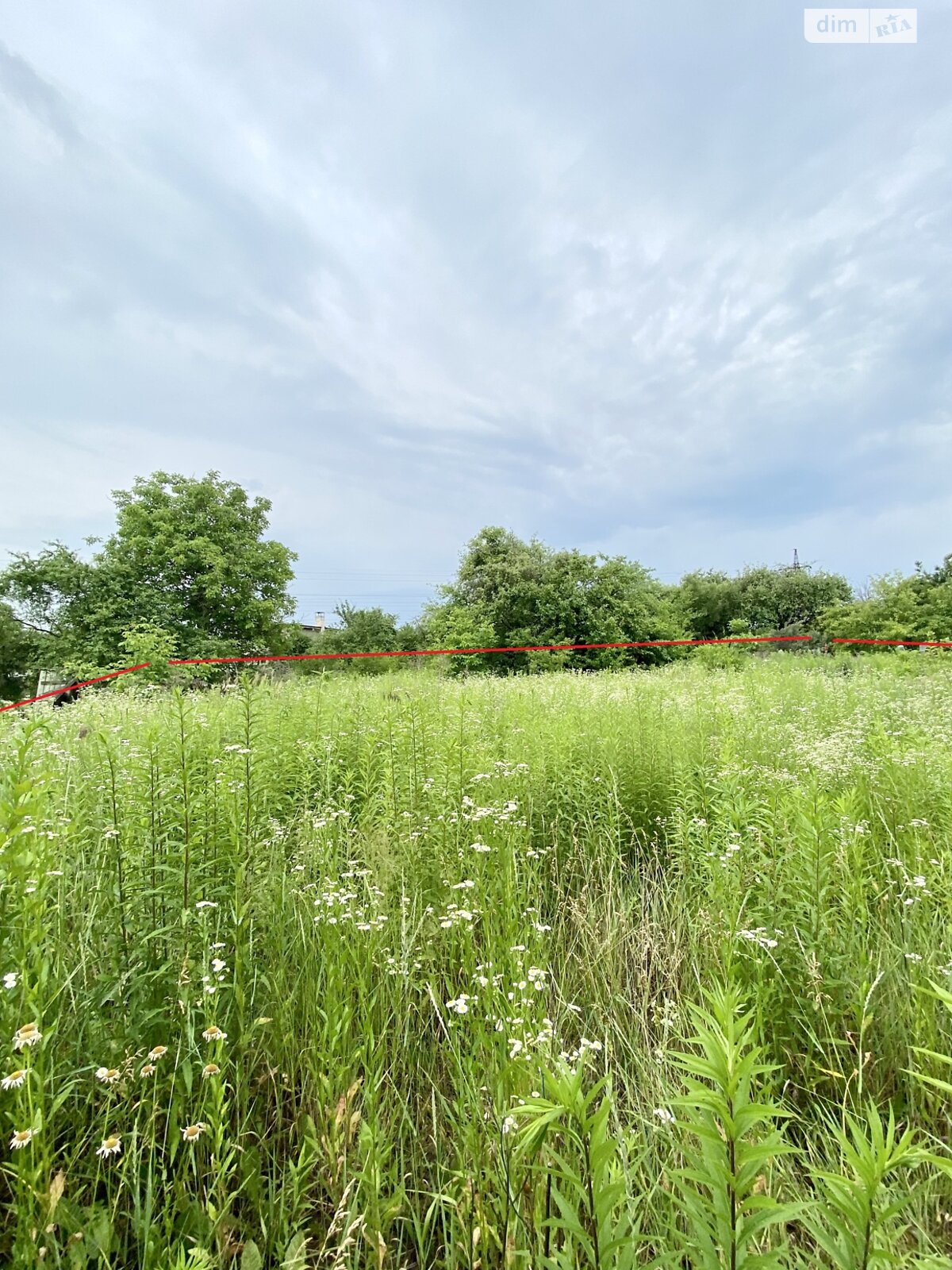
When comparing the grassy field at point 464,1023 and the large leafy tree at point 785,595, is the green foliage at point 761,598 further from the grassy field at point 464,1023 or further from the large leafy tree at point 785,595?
the grassy field at point 464,1023

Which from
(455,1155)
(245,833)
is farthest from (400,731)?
(455,1155)

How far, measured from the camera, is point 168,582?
25516 millimetres

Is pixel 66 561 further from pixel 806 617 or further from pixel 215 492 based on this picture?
pixel 806 617

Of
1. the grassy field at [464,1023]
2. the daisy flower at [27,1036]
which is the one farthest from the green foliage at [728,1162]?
the daisy flower at [27,1036]

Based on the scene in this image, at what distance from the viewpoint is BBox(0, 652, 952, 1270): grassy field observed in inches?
39.8

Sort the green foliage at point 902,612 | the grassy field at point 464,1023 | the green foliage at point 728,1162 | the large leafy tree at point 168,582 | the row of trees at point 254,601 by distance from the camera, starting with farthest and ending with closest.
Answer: the large leafy tree at point 168,582
the row of trees at point 254,601
the green foliage at point 902,612
the grassy field at point 464,1023
the green foliage at point 728,1162

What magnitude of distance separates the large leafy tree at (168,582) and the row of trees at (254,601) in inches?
2.5

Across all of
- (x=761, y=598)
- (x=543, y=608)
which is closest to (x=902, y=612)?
(x=543, y=608)

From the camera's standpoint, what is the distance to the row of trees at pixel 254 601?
67.3 ft

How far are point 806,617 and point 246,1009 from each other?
3942 cm

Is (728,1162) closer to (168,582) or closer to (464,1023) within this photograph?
(464,1023)

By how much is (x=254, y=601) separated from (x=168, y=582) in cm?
380

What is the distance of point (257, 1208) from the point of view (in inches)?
52.7

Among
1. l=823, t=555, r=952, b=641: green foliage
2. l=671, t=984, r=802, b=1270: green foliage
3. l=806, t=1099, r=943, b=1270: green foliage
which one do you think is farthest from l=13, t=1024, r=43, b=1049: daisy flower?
l=823, t=555, r=952, b=641: green foliage
